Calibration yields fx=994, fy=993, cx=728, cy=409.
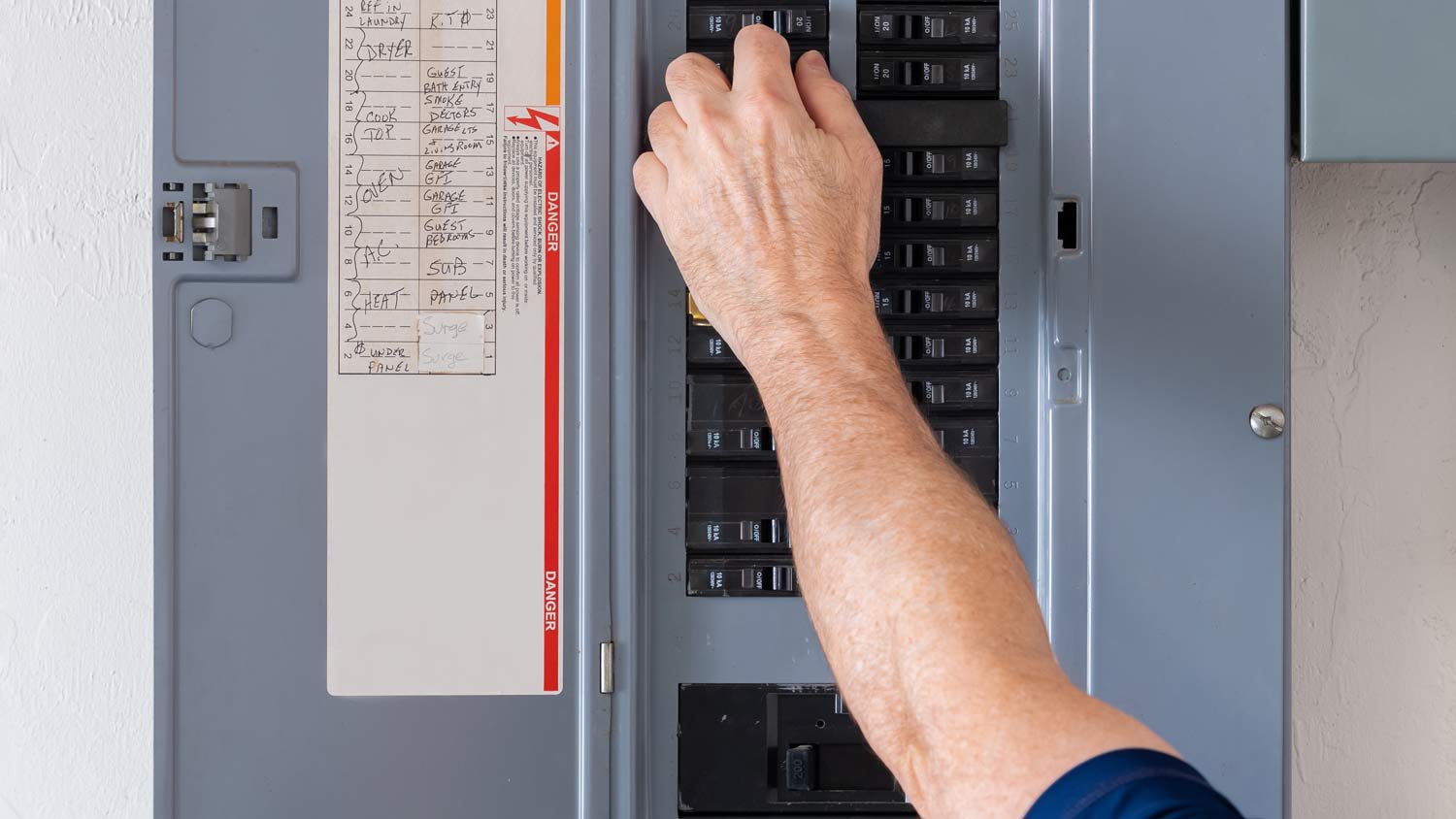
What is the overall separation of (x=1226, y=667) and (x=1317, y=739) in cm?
51

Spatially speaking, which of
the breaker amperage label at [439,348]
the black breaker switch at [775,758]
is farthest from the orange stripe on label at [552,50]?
the black breaker switch at [775,758]

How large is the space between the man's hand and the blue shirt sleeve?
1.27ft

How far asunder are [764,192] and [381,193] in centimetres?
37

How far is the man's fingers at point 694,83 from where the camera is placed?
0.89 metres

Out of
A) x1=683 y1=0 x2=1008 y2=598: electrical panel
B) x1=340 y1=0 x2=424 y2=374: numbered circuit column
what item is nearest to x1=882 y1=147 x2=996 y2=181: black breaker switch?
x1=683 y1=0 x2=1008 y2=598: electrical panel

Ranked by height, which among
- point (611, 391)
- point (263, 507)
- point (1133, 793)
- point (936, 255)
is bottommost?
point (1133, 793)

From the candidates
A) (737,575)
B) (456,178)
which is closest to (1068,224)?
(737,575)

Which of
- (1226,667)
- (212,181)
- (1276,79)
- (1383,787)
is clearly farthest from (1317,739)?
(212,181)

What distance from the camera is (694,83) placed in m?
0.91

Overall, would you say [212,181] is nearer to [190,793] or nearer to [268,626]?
[268,626]

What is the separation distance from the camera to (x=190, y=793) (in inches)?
36.5
